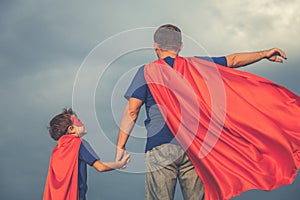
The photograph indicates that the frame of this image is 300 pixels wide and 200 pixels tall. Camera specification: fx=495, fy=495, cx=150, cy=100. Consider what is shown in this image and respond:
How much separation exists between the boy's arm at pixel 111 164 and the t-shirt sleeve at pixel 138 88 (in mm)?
803

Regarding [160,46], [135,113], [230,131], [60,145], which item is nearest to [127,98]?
[135,113]

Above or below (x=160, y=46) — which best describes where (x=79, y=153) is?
below

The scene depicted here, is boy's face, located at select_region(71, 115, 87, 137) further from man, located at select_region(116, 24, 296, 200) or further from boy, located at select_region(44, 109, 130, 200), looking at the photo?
man, located at select_region(116, 24, 296, 200)

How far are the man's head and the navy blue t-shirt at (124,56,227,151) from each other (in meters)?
1.52

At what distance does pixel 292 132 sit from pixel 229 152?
878 mm

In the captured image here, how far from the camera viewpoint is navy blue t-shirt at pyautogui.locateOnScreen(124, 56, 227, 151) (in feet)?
16.5

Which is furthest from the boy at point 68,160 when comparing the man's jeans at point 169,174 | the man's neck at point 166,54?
the man's neck at point 166,54

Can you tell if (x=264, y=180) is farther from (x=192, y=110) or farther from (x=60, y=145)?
(x=60, y=145)

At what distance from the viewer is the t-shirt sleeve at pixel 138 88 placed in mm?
5168

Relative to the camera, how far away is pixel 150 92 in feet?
17.1

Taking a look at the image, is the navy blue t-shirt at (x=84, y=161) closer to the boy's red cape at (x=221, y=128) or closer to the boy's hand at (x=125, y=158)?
the boy's hand at (x=125, y=158)

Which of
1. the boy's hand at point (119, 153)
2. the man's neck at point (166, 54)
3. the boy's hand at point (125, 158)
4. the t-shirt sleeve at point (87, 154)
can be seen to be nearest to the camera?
the man's neck at point (166, 54)

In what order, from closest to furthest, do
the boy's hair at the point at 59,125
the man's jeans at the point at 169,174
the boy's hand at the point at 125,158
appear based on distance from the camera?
the man's jeans at the point at 169,174
the boy's hand at the point at 125,158
the boy's hair at the point at 59,125

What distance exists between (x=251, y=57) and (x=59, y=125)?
2.64 meters
